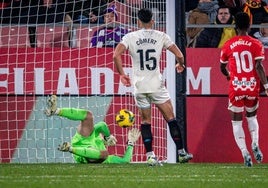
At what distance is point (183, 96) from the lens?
16.6 m

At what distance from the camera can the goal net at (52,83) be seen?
A: 17312mm

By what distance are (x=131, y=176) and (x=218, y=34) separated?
6481 mm

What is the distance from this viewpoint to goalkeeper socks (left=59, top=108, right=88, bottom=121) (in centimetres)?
1586

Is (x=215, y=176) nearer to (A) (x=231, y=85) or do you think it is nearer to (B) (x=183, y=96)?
(A) (x=231, y=85)

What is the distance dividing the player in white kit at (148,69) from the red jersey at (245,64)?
29.3 inches

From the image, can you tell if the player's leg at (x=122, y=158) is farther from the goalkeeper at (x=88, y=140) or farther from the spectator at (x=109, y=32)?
the spectator at (x=109, y=32)

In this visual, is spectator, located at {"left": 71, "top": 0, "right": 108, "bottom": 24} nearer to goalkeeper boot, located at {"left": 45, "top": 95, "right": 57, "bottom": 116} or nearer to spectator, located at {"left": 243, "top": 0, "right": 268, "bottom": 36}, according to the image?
goalkeeper boot, located at {"left": 45, "top": 95, "right": 57, "bottom": 116}

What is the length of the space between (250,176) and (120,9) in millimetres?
5511

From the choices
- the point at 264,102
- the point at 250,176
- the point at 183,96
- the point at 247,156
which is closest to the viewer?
the point at 250,176

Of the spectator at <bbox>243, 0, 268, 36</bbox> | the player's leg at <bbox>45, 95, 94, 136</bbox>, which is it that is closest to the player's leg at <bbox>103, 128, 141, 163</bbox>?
the player's leg at <bbox>45, 95, 94, 136</bbox>

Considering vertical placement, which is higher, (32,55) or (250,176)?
(32,55)

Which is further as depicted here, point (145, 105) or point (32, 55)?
point (32, 55)

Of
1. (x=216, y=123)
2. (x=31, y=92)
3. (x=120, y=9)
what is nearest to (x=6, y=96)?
(x=31, y=92)

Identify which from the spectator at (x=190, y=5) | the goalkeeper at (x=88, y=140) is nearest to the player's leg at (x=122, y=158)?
the goalkeeper at (x=88, y=140)
